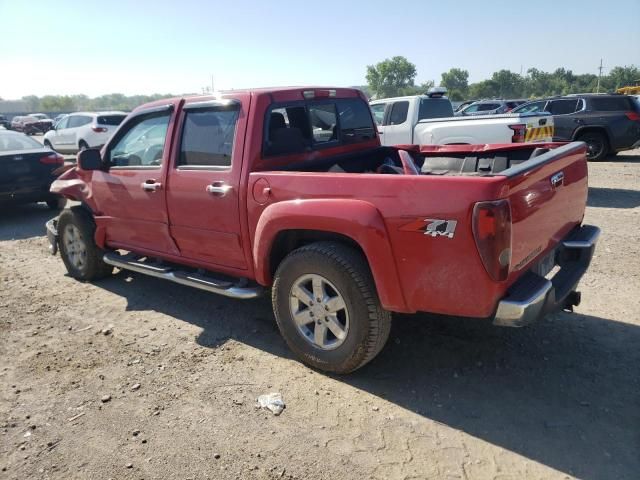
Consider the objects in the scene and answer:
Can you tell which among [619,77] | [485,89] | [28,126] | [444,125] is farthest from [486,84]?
[444,125]

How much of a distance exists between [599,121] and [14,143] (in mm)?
13346

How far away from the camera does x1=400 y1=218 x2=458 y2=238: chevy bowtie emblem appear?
256 centimetres

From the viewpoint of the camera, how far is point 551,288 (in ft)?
9.05

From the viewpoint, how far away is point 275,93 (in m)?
3.77

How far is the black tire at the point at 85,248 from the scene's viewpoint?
17.0 ft

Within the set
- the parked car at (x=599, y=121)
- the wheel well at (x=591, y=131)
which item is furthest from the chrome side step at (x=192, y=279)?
the wheel well at (x=591, y=131)

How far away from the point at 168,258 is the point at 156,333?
0.70 m

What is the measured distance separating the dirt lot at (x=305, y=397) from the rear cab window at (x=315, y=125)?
5.10ft

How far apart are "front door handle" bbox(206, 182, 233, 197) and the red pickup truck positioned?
0.01m

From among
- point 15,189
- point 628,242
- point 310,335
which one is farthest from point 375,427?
point 15,189

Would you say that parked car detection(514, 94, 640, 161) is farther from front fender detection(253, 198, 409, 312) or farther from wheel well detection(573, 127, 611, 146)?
front fender detection(253, 198, 409, 312)

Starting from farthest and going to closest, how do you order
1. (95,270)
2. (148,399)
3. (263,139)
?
1. (95,270)
2. (263,139)
3. (148,399)

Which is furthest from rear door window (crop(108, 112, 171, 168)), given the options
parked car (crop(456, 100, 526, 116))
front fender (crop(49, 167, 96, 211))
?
parked car (crop(456, 100, 526, 116))

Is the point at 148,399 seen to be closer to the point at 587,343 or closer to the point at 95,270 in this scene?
the point at 95,270
